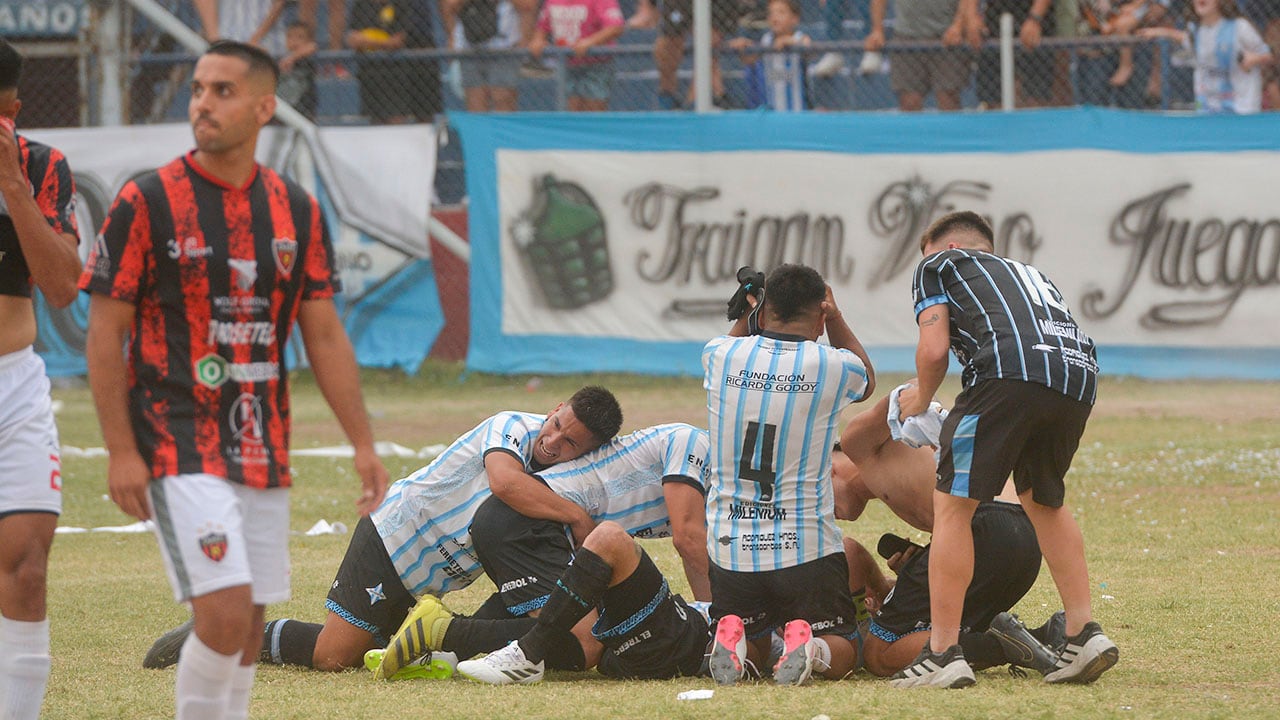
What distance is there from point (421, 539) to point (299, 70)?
12376 mm

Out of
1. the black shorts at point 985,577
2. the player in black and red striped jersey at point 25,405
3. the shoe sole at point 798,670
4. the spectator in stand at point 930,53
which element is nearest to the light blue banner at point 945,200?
the spectator in stand at point 930,53

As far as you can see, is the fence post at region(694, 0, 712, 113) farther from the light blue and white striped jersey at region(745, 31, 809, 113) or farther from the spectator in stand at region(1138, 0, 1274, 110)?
the spectator in stand at region(1138, 0, 1274, 110)

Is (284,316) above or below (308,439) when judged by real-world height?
above

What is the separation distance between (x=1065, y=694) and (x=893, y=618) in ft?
2.72

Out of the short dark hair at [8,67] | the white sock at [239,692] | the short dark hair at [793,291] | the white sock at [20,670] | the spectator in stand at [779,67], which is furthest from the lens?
the spectator in stand at [779,67]

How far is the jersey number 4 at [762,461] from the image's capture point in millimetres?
6086

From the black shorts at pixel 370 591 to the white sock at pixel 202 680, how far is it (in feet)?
7.61

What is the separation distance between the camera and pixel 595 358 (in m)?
16.9

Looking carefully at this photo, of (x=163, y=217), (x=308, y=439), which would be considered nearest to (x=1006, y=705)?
(x=163, y=217)

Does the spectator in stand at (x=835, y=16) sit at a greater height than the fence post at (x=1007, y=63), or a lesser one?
greater

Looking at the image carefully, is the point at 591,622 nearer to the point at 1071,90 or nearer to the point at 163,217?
the point at 163,217

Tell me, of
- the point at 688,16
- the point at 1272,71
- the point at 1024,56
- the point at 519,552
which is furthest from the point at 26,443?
the point at 1272,71

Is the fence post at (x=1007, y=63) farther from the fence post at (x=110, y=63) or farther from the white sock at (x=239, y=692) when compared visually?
the white sock at (x=239, y=692)

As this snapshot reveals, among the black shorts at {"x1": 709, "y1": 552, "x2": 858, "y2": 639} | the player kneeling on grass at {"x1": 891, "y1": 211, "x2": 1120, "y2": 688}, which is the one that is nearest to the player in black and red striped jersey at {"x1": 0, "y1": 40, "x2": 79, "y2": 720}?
the black shorts at {"x1": 709, "y1": 552, "x2": 858, "y2": 639}
